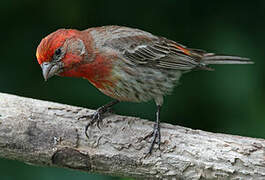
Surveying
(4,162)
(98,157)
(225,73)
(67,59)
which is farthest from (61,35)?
(225,73)

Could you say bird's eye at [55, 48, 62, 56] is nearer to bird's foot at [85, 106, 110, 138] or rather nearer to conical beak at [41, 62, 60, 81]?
conical beak at [41, 62, 60, 81]

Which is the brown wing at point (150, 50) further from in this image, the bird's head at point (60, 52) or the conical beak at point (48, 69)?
the conical beak at point (48, 69)

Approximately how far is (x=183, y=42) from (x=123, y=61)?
1.33 m

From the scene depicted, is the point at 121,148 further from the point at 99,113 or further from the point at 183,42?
the point at 183,42

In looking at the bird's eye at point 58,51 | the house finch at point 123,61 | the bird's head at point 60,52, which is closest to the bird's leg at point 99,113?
the house finch at point 123,61

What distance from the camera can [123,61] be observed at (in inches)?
222

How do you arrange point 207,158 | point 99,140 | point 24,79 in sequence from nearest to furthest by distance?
point 207,158, point 99,140, point 24,79

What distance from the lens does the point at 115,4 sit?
6668mm

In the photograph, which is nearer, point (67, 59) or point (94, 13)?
point (67, 59)

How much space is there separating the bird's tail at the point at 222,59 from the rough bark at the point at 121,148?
4.12 ft

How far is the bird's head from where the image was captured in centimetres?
507

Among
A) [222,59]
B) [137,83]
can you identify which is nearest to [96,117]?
[137,83]

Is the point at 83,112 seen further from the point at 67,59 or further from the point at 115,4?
the point at 115,4

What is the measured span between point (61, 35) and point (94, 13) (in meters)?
1.68
